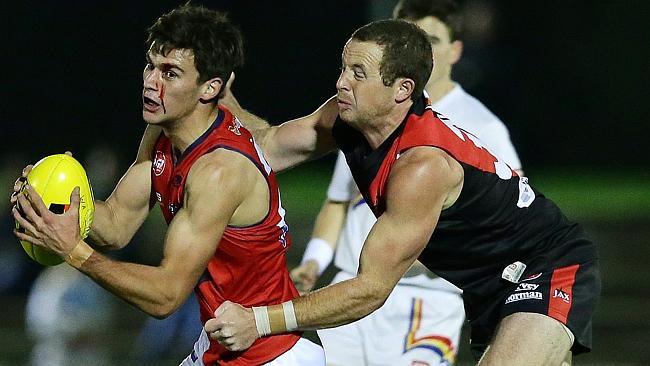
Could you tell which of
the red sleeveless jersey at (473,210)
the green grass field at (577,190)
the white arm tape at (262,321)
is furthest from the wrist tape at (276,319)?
the green grass field at (577,190)

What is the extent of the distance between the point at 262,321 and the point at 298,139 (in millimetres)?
1134

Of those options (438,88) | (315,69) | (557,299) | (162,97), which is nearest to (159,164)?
(162,97)

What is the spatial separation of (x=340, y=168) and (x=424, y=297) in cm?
91

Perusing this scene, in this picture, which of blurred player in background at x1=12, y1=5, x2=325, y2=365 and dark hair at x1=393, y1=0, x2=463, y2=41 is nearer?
blurred player in background at x1=12, y1=5, x2=325, y2=365

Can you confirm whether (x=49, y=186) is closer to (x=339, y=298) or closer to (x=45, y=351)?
(x=339, y=298)

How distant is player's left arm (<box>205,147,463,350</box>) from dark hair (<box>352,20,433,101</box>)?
342 mm

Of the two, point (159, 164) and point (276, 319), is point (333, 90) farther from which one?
point (276, 319)

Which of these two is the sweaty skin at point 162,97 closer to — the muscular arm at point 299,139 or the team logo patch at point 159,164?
the team logo patch at point 159,164

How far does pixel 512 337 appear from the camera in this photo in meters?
5.59

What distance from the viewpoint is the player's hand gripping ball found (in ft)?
16.9

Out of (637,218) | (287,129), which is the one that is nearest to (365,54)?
(287,129)

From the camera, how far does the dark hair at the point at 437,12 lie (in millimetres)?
7551

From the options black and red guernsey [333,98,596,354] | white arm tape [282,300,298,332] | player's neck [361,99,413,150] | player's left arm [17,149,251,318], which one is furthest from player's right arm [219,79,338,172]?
white arm tape [282,300,298,332]

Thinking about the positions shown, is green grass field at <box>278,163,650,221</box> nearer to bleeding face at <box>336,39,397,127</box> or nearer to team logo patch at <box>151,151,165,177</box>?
team logo patch at <box>151,151,165,177</box>
